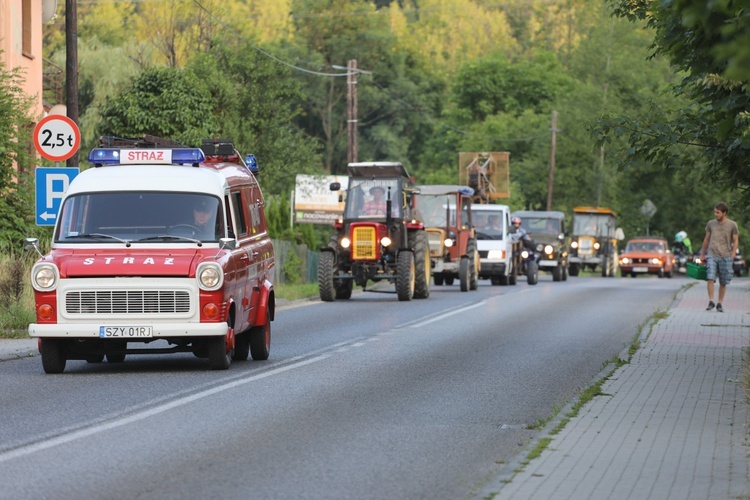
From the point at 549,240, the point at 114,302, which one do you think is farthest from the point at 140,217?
the point at 549,240

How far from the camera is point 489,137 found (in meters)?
91.9

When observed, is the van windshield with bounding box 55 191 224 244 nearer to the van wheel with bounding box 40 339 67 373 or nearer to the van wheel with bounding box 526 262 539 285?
the van wheel with bounding box 40 339 67 373

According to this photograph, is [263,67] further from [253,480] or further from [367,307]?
[253,480]

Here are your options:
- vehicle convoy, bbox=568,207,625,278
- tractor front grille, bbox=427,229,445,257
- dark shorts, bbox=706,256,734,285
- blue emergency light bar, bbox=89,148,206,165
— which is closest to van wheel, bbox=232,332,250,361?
blue emergency light bar, bbox=89,148,206,165

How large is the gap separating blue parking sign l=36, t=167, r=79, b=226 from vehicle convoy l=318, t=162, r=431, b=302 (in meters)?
10.3

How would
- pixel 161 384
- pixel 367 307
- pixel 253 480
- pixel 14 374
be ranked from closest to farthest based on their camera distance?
pixel 253 480 < pixel 161 384 < pixel 14 374 < pixel 367 307

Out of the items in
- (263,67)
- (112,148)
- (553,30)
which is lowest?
(112,148)

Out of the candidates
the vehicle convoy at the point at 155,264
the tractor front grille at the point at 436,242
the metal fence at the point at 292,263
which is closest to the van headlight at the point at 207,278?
the vehicle convoy at the point at 155,264

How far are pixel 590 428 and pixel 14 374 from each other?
6647 millimetres

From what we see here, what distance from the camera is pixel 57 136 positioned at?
68.6ft

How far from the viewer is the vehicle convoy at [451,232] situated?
1438 inches

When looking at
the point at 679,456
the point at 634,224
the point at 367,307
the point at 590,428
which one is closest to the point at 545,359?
the point at 590,428

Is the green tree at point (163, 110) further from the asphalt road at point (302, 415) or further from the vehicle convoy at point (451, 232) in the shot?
the asphalt road at point (302, 415)

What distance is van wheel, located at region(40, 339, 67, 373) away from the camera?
14.8 m
